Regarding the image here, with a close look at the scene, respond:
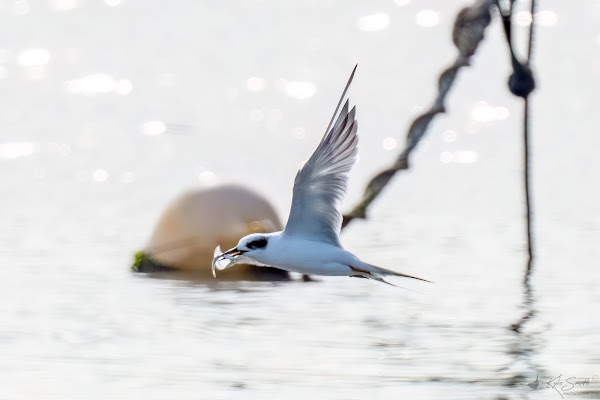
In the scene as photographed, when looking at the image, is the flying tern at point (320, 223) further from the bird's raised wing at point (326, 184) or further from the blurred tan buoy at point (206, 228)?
the blurred tan buoy at point (206, 228)

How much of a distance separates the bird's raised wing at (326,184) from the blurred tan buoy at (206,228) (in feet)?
27.4

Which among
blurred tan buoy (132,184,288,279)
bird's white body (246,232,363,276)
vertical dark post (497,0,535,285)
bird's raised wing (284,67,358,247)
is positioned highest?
vertical dark post (497,0,535,285)

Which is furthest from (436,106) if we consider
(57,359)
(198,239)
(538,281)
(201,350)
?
(57,359)

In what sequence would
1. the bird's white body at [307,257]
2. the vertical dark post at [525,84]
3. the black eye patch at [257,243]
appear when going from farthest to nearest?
→ the vertical dark post at [525,84]
the black eye patch at [257,243]
the bird's white body at [307,257]

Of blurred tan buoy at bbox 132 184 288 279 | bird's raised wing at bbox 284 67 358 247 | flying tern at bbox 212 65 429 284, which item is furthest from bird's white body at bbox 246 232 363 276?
blurred tan buoy at bbox 132 184 288 279

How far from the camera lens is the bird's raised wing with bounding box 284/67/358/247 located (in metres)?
12.0

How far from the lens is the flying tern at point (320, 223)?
12.0 meters

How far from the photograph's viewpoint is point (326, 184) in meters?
12.3

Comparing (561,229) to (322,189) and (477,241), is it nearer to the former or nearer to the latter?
(477,241)

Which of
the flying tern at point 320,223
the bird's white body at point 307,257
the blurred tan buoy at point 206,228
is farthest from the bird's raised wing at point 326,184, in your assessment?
the blurred tan buoy at point 206,228


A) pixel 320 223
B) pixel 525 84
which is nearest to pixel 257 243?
pixel 320 223

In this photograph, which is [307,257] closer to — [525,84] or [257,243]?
[257,243]

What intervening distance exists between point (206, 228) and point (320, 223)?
8.81 meters

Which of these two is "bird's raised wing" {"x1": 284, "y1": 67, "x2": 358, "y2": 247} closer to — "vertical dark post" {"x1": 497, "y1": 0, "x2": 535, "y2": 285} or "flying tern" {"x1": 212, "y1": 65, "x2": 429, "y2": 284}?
"flying tern" {"x1": 212, "y1": 65, "x2": 429, "y2": 284}
